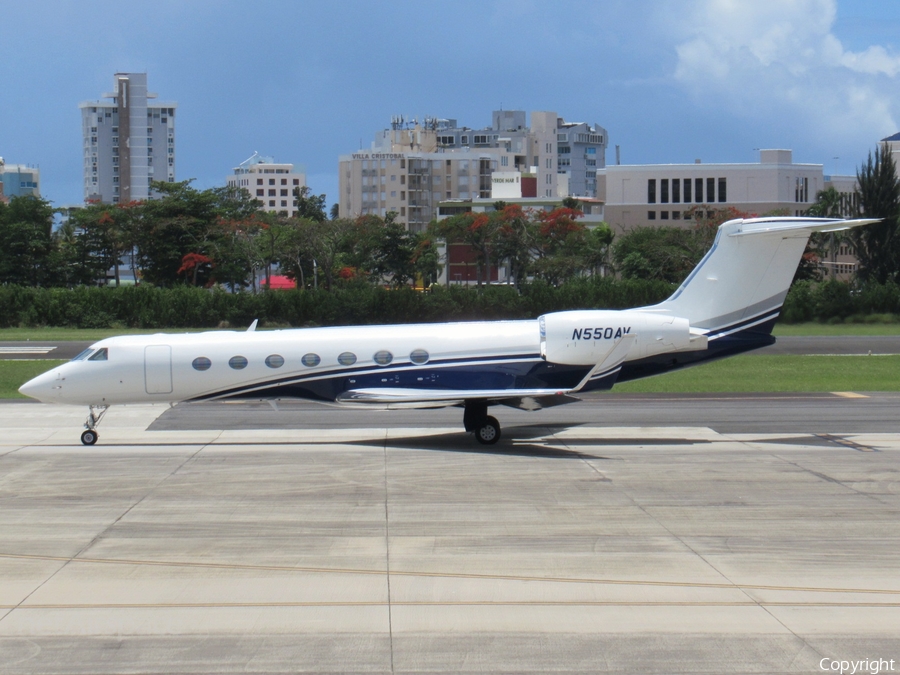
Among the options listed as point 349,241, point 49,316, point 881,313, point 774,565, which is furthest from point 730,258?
point 349,241

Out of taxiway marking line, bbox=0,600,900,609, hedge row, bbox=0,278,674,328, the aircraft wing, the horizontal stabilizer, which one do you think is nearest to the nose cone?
the aircraft wing

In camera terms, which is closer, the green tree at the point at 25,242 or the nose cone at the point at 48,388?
the nose cone at the point at 48,388

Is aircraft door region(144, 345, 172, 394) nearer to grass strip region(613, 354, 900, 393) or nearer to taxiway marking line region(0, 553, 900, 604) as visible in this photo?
taxiway marking line region(0, 553, 900, 604)

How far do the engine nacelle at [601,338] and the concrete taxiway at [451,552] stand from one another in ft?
6.61

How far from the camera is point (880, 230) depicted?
73812 millimetres

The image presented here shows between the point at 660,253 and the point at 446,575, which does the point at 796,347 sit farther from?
the point at 446,575

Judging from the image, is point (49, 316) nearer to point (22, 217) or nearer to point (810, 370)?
point (22, 217)

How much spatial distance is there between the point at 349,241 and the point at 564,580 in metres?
82.9

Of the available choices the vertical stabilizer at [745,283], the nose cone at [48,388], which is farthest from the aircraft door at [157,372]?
the vertical stabilizer at [745,283]

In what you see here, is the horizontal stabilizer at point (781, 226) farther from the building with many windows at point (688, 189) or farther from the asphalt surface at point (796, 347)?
the building with many windows at point (688, 189)

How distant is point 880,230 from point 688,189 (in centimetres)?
5245

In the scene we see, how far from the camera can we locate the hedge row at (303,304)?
67000 millimetres

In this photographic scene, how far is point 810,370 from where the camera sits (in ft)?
128

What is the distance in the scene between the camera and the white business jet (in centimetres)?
2259
